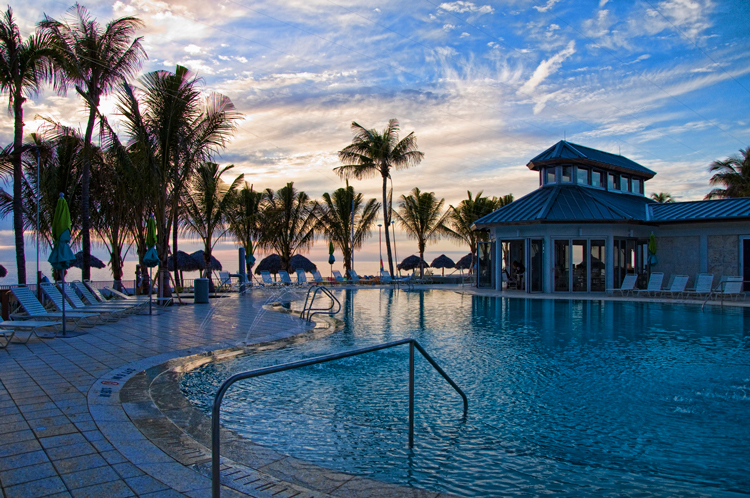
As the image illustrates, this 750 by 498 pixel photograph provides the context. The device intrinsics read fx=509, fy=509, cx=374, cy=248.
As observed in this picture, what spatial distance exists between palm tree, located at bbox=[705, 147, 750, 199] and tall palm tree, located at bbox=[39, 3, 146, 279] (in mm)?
38394

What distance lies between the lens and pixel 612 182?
82.5ft

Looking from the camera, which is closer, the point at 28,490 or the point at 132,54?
the point at 28,490

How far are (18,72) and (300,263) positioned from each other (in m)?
21.7

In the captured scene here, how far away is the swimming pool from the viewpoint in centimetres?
384

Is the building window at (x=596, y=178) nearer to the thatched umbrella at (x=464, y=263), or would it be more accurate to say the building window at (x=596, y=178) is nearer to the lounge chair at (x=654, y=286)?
the lounge chair at (x=654, y=286)

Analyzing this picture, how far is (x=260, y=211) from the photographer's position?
33.1m

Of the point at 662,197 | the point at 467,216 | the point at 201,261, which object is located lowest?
the point at 201,261

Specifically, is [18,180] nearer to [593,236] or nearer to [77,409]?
[77,409]

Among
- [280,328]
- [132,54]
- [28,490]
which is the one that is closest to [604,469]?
[28,490]

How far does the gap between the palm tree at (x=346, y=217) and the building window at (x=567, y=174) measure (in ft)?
46.6

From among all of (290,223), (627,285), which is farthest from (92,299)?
A: (290,223)

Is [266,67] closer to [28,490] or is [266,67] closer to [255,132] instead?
[255,132]

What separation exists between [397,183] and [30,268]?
109ft

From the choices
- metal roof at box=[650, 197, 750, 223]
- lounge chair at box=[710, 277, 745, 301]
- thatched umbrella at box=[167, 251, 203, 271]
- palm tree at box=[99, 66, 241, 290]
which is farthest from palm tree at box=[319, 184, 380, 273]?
lounge chair at box=[710, 277, 745, 301]
